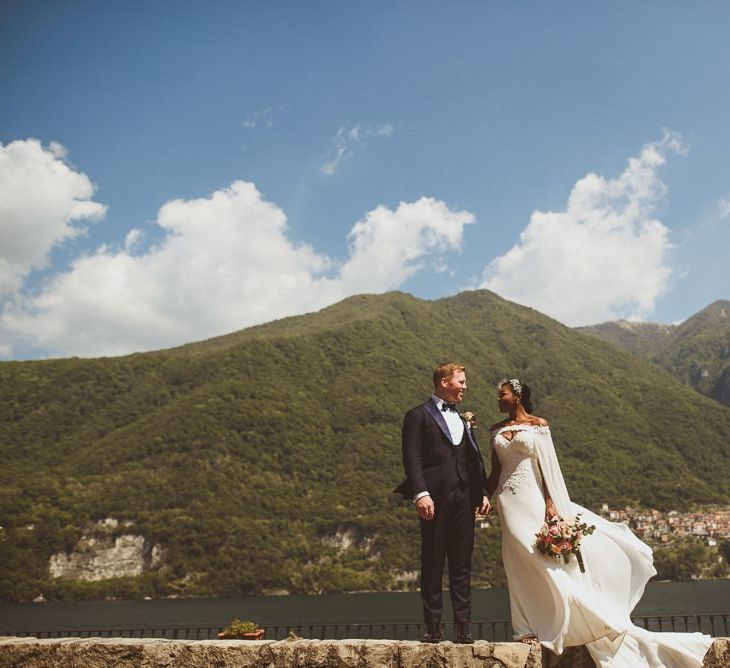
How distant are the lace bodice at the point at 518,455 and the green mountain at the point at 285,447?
89.5 metres

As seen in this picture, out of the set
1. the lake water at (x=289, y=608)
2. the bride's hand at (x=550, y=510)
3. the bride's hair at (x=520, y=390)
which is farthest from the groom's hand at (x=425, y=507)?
the lake water at (x=289, y=608)

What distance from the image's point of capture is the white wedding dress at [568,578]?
4.48 meters

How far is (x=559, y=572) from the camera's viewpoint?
4.60 metres

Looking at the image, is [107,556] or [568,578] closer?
[568,578]

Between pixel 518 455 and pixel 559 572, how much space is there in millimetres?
830

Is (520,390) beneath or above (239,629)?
above

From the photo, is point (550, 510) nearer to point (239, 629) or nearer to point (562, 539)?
point (562, 539)

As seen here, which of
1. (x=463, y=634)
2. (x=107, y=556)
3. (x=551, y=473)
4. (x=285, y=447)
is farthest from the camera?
(x=285, y=447)

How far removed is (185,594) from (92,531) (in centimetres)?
1780

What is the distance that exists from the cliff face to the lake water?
18.7 feet

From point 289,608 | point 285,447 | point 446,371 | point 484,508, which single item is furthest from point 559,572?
point 285,447

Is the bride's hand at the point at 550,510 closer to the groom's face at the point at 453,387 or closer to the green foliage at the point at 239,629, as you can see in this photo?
the groom's face at the point at 453,387

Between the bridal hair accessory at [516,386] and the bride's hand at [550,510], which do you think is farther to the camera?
the bridal hair accessory at [516,386]

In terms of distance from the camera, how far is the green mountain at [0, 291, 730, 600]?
358 feet
